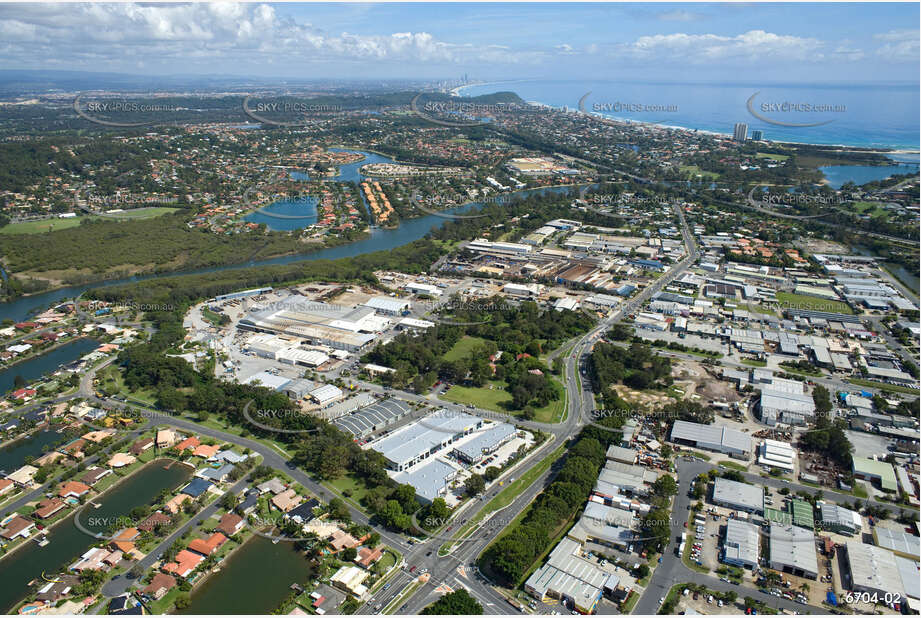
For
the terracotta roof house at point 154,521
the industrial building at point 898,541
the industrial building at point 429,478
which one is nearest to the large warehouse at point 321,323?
the industrial building at point 429,478

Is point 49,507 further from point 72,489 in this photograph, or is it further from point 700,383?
point 700,383

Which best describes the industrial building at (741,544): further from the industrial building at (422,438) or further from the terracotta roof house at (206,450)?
the terracotta roof house at (206,450)

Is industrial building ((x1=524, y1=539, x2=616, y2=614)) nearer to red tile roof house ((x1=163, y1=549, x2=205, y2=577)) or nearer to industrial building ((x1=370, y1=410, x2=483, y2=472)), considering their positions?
industrial building ((x1=370, y1=410, x2=483, y2=472))

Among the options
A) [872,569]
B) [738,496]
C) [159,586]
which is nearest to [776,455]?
[738,496]

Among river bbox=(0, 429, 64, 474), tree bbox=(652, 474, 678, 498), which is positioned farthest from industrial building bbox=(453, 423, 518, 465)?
river bbox=(0, 429, 64, 474)

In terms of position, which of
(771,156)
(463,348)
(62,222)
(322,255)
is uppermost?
(771,156)

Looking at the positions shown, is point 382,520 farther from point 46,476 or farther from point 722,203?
point 722,203
